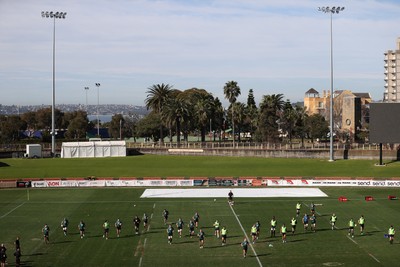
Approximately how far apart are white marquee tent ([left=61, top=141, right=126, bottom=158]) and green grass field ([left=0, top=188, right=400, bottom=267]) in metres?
45.8

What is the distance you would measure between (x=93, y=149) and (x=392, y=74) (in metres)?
111

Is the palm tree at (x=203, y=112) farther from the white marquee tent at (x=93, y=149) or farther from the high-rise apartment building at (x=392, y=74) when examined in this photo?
the high-rise apartment building at (x=392, y=74)

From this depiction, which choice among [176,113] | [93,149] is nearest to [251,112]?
[176,113]

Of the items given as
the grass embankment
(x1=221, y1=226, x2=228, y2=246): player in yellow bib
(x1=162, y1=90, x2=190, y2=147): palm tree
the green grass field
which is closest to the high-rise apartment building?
(x1=162, y1=90, x2=190, y2=147): palm tree

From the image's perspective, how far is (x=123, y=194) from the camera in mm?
67562

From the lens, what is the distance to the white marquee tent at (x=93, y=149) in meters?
115

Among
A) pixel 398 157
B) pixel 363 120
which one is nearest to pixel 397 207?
pixel 398 157

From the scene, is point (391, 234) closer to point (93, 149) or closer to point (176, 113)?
point (93, 149)

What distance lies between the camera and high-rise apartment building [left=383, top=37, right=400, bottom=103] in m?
187

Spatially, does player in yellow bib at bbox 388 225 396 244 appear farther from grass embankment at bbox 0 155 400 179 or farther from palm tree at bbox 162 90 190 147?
palm tree at bbox 162 90 190 147

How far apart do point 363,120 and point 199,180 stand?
92.9 m

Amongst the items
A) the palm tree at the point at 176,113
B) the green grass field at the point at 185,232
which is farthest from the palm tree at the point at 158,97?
the green grass field at the point at 185,232

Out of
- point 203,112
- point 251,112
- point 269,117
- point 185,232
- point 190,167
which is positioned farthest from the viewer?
point 251,112

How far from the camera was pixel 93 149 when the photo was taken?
115625mm
